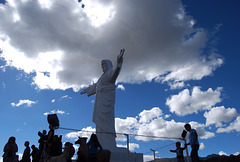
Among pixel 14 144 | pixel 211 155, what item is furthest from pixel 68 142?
pixel 211 155

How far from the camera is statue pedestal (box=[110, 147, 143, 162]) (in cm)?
923

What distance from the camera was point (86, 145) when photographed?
6.15 metres

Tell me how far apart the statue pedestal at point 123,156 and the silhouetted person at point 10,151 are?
11.5 ft

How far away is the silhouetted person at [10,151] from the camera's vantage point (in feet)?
25.0

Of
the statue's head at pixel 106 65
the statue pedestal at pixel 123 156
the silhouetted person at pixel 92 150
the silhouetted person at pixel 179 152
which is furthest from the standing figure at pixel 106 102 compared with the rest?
the silhouetted person at pixel 92 150

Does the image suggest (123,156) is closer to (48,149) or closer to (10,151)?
(48,149)

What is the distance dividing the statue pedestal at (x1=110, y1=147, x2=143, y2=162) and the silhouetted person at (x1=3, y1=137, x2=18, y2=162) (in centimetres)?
352

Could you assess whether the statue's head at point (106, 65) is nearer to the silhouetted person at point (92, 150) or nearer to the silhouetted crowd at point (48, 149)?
the silhouetted crowd at point (48, 149)

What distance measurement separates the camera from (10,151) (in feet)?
25.1

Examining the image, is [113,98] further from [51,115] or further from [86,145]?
[86,145]

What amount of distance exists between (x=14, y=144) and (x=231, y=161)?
7934 millimetres

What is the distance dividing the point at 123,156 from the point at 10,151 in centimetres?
417

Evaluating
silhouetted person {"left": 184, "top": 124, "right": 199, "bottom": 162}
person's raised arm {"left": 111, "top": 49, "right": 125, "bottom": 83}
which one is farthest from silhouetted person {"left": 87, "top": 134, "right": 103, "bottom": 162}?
person's raised arm {"left": 111, "top": 49, "right": 125, "bottom": 83}

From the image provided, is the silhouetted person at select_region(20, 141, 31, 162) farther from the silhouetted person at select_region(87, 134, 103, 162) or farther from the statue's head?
the statue's head
